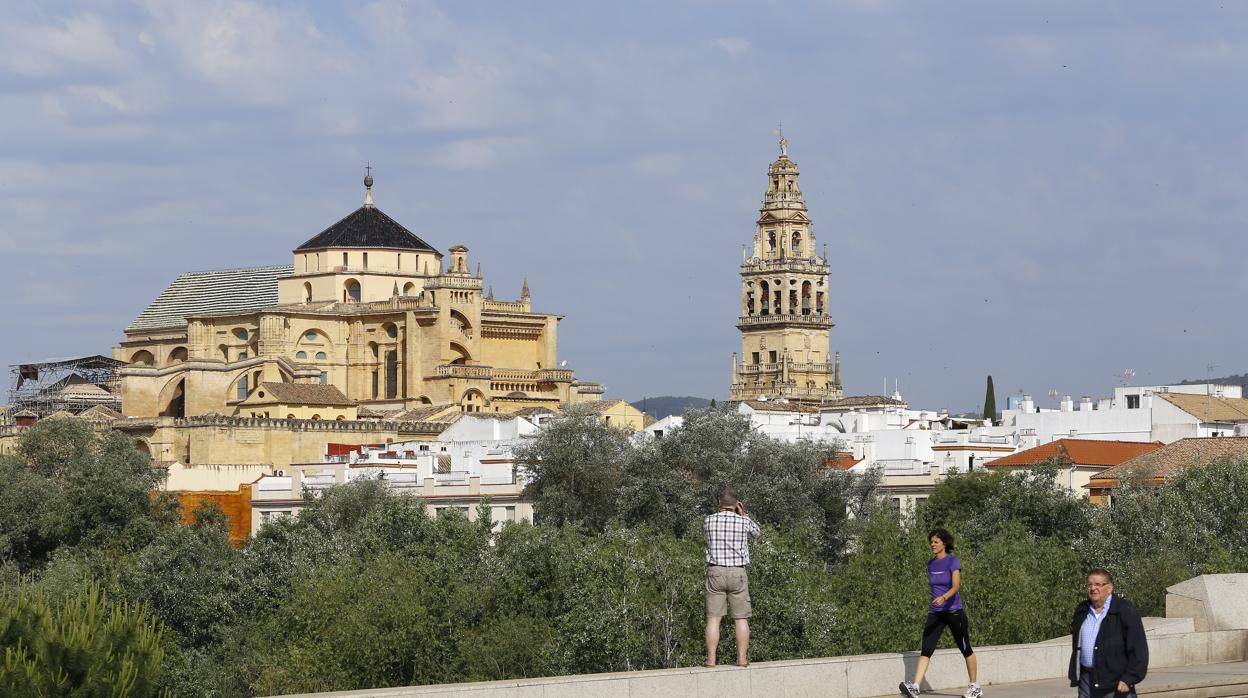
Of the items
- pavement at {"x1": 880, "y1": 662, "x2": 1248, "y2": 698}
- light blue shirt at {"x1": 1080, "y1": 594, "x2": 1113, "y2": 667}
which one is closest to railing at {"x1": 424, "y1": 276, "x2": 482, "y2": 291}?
pavement at {"x1": 880, "y1": 662, "x2": 1248, "y2": 698}

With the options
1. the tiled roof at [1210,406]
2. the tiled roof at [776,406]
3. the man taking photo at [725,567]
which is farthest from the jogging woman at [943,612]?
the tiled roof at [776,406]

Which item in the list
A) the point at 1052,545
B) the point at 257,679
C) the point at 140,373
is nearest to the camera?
the point at 257,679

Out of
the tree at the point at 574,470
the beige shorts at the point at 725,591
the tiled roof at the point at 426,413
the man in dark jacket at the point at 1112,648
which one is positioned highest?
the tiled roof at the point at 426,413

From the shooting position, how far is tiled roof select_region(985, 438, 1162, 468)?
63.3 meters

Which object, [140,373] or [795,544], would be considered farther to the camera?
[140,373]

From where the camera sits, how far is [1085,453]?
64.9 metres

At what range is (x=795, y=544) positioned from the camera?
47.3 metres

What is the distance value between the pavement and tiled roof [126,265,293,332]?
340 feet

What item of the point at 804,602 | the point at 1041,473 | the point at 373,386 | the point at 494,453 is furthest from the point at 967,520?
the point at 373,386

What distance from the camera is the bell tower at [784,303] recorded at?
133875 millimetres

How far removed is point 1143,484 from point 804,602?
78.6 ft

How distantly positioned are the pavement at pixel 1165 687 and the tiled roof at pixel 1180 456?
37.2 metres

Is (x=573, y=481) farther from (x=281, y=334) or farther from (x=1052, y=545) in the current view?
(x=281, y=334)

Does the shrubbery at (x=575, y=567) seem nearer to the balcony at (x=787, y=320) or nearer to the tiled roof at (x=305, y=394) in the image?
the tiled roof at (x=305, y=394)
